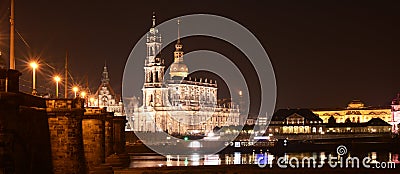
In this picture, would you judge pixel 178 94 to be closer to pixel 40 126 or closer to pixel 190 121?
pixel 190 121

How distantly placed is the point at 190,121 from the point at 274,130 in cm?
1890

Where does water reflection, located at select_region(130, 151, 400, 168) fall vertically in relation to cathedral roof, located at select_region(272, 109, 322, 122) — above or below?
below

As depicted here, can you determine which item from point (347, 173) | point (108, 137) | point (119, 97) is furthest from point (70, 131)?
point (119, 97)

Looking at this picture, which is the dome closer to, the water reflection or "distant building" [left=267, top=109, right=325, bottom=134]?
"distant building" [left=267, top=109, right=325, bottom=134]

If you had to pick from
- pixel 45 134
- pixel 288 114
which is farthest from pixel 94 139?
pixel 288 114

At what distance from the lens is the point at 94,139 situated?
4659cm

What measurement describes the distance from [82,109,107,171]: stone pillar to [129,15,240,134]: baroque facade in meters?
119

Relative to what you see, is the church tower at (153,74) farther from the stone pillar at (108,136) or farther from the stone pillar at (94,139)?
the stone pillar at (94,139)

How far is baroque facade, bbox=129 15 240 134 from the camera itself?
16850 centimetres

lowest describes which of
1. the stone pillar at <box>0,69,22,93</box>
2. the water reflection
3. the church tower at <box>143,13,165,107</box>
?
the water reflection

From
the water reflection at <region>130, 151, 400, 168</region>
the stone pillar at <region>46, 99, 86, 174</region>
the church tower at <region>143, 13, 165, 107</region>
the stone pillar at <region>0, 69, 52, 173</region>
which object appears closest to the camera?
the stone pillar at <region>0, 69, 52, 173</region>

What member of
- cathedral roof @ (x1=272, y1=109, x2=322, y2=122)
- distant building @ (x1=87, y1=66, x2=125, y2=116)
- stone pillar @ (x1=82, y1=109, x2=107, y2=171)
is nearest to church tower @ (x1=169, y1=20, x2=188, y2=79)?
distant building @ (x1=87, y1=66, x2=125, y2=116)

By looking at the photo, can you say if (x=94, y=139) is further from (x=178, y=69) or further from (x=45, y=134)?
(x=178, y=69)

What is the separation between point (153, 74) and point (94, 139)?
4783 inches
